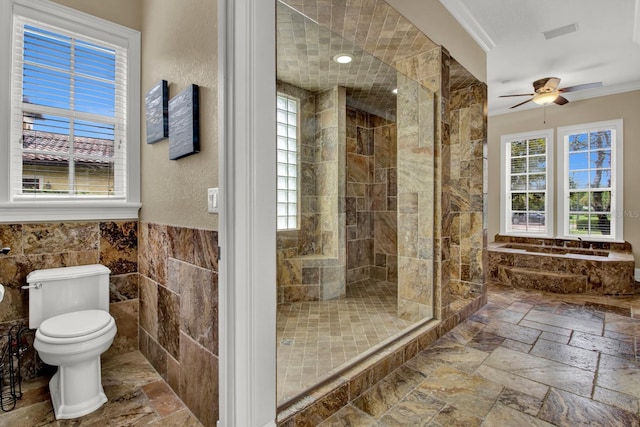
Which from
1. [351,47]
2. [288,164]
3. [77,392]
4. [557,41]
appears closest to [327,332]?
[77,392]

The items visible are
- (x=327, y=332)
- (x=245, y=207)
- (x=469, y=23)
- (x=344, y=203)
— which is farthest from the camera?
(x=344, y=203)

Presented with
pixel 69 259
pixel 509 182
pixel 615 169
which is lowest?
pixel 69 259

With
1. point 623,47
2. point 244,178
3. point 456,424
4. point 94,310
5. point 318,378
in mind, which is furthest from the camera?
point 623,47

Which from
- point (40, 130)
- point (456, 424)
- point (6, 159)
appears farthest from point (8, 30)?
Result: point (456, 424)

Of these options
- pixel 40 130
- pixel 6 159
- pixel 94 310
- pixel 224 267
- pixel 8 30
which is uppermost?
pixel 8 30

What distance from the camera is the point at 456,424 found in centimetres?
163

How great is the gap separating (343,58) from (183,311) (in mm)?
2653

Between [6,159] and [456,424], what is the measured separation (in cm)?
303

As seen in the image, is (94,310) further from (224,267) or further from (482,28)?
(482,28)

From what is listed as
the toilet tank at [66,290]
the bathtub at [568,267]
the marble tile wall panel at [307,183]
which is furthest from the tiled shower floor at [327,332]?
the bathtub at [568,267]

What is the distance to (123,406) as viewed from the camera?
5.78 feet

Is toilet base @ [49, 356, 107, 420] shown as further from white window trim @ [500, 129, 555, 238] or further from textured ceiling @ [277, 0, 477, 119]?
white window trim @ [500, 129, 555, 238]

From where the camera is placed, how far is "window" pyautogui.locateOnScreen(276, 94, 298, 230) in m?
3.57

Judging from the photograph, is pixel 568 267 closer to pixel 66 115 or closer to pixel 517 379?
pixel 517 379
